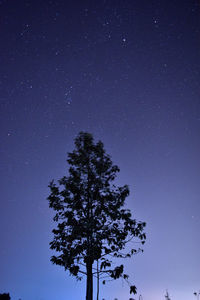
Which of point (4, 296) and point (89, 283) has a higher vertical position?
point (4, 296)

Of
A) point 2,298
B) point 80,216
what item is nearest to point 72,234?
point 80,216

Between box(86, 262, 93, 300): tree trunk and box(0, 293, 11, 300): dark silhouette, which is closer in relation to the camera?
box(86, 262, 93, 300): tree trunk

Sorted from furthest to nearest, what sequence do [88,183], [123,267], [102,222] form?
[88,183], [102,222], [123,267]

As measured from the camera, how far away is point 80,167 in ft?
67.7

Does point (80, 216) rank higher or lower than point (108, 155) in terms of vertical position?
lower

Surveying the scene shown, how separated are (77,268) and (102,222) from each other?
3335 mm

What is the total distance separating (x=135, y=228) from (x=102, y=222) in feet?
7.49

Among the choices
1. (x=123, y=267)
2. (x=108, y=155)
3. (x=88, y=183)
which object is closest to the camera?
(x=123, y=267)

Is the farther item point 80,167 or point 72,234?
point 80,167

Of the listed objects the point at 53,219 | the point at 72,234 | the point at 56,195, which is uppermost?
the point at 56,195

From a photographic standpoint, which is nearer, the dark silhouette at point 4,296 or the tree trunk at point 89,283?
the tree trunk at point 89,283

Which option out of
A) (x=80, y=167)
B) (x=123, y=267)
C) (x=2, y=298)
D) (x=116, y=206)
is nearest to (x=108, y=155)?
(x=80, y=167)

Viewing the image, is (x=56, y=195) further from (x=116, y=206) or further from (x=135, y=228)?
(x=135, y=228)

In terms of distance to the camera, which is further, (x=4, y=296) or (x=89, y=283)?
(x=4, y=296)
